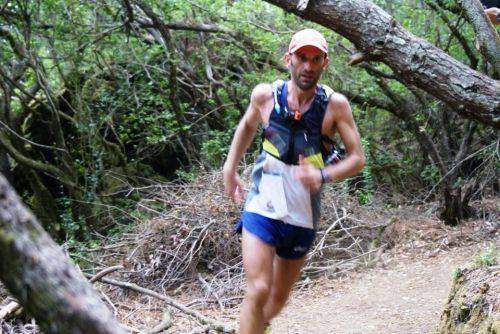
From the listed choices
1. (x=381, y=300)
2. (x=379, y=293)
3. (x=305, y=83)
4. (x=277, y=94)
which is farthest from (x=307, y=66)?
(x=379, y=293)

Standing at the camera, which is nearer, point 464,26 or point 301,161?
point 301,161

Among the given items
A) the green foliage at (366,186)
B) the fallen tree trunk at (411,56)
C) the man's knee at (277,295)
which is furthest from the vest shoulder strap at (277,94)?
the green foliage at (366,186)

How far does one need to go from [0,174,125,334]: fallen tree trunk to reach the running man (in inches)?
105

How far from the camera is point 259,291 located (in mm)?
3996

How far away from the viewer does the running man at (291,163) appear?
4070 mm

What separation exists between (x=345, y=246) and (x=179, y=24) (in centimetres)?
564

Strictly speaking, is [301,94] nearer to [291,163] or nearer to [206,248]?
[291,163]

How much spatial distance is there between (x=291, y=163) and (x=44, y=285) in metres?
2.87

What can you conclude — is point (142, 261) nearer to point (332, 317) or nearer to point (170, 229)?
point (170, 229)

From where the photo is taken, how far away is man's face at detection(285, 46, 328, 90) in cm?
416

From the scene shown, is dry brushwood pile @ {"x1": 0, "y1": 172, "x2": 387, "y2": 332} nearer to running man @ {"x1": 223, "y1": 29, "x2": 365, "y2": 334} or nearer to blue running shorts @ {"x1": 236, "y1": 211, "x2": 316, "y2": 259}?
blue running shorts @ {"x1": 236, "y1": 211, "x2": 316, "y2": 259}

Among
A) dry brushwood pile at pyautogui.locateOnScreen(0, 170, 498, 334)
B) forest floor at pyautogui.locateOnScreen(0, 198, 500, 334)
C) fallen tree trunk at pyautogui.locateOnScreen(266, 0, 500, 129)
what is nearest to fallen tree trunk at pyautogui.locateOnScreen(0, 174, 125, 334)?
fallen tree trunk at pyautogui.locateOnScreen(266, 0, 500, 129)

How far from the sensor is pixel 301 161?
13.4ft

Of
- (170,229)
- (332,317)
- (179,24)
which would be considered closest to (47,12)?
(179,24)
